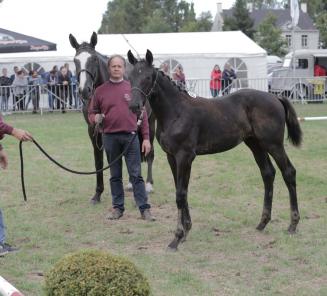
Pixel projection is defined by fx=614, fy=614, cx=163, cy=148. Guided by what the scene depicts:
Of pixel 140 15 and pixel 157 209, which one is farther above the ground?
pixel 140 15

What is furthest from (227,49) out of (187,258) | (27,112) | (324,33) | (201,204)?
(324,33)

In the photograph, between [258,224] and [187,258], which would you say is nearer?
[187,258]

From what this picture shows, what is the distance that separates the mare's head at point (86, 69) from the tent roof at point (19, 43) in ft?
52.3

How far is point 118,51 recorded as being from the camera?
2589cm

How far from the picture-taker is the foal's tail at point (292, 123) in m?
A: 7.16

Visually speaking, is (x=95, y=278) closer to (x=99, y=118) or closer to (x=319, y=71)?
(x=99, y=118)

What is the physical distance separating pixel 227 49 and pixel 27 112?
9122mm

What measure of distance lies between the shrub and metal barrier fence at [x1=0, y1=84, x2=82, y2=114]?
768 inches

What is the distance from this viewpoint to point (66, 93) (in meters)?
23.7

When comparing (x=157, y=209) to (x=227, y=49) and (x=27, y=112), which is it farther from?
(x=227, y=49)

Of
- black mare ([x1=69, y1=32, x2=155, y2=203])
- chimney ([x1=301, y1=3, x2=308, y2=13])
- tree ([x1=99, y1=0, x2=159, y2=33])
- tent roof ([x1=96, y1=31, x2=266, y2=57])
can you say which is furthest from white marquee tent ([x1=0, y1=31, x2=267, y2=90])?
tree ([x1=99, y1=0, x2=159, y2=33])

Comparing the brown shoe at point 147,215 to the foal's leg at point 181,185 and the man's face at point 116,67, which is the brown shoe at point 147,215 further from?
the man's face at point 116,67

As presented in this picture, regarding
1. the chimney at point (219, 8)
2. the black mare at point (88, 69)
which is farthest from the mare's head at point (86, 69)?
the chimney at point (219, 8)

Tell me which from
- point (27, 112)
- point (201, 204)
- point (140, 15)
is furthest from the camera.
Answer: point (140, 15)
